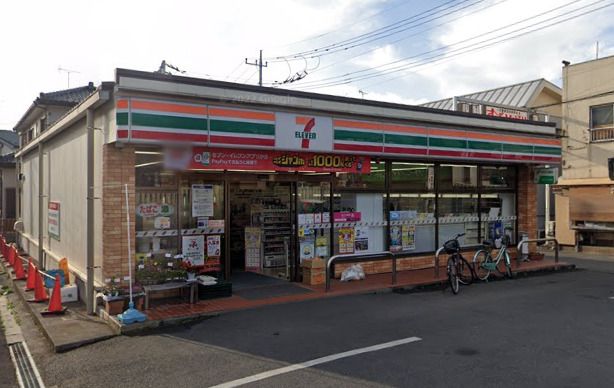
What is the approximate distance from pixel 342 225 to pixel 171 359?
19.7 feet

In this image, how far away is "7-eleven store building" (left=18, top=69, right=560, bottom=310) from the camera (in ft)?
27.1

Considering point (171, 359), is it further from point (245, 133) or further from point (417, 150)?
point (417, 150)

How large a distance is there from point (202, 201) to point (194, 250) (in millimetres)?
982

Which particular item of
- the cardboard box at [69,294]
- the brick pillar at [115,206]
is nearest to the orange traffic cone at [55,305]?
the cardboard box at [69,294]

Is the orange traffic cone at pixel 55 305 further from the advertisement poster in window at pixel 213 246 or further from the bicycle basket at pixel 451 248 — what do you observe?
the bicycle basket at pixel 451 248

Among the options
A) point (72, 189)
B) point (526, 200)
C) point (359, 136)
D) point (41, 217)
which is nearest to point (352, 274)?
point (359, 136)

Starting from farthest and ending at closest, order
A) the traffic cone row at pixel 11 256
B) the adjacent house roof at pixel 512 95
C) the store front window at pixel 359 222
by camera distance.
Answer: the adjacent house roof at pixel 512 95 < the traffic cone row at pixel 11 256 < the store front window at pixel 359 222

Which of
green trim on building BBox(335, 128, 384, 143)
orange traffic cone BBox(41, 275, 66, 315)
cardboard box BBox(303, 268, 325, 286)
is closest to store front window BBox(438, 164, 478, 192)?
green trim on building BBox(335, 128, 384, 143)

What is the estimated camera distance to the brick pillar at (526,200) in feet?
48.2

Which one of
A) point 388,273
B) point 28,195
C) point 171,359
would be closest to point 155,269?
point 171,359

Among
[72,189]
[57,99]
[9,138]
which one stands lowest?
[72,189]

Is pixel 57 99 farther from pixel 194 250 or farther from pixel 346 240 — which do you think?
pixel 346 240

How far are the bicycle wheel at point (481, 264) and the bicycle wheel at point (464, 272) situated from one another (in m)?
0.18

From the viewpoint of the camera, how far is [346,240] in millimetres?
11367
